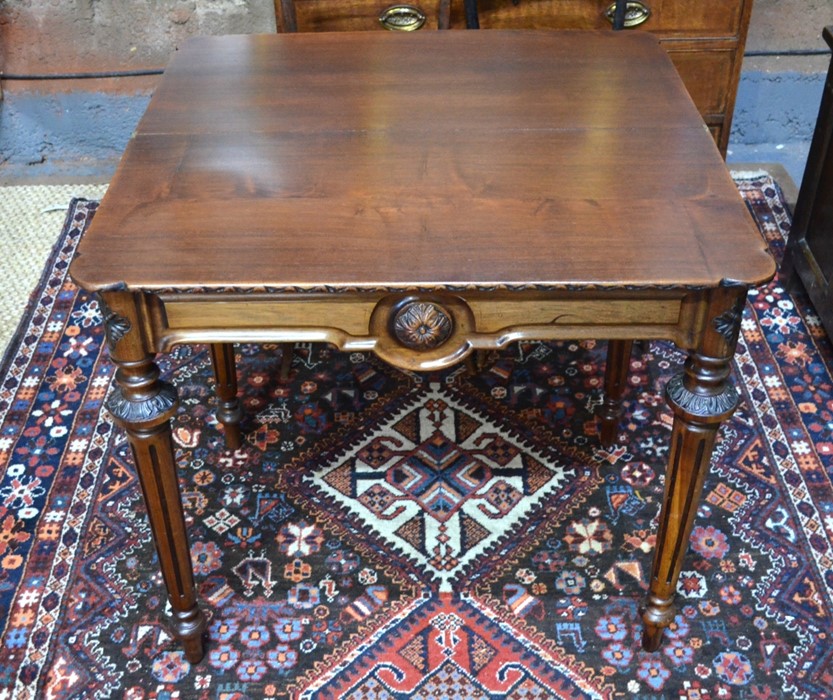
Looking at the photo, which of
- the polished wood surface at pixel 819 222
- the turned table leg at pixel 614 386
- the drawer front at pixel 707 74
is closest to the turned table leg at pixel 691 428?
the turned table leg at pixel 614 386

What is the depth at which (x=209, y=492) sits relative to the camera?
228 centimetres

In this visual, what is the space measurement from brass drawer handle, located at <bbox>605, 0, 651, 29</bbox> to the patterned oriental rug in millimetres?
903

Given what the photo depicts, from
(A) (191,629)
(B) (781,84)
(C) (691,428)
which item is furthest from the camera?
(B) (781,84)

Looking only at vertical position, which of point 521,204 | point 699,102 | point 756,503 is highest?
point 521,204

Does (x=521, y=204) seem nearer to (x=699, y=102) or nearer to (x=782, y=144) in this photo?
(x=699, y=102)

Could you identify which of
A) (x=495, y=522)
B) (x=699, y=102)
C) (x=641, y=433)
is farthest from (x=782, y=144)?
(x=495, y=522)

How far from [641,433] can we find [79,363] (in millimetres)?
1505

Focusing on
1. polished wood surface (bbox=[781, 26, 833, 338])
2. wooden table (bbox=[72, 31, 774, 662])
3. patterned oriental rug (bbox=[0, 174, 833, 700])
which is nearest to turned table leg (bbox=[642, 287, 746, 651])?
wooden table (bbox=[72, 31, 774, 662])

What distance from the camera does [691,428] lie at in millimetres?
1574

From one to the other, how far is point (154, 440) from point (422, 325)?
19.1 inches

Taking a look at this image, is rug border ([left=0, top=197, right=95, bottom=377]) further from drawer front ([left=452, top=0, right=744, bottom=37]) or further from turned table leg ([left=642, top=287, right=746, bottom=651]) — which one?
turned table leg ([left=642, top=287, right=746, bottom=651])

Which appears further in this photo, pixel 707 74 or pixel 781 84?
pixel 781 84

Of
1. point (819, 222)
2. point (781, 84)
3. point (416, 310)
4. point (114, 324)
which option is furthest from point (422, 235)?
point (781, 84)

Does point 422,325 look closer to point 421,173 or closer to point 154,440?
point 421,173
